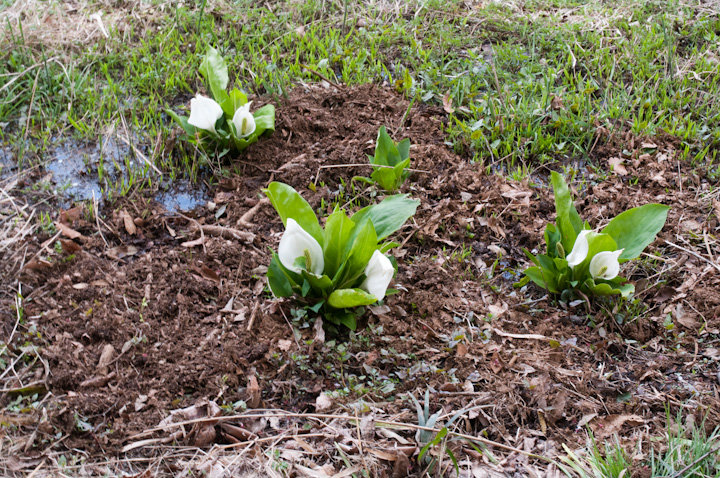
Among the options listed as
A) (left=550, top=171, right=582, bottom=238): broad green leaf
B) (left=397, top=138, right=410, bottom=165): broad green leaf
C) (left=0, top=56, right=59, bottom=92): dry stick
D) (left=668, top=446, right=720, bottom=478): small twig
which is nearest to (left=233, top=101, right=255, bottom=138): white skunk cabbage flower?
(left=397, top=138, right=410, bottom=165): broad green leaf

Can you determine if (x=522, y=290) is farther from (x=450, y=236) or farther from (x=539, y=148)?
(x=539, y=148)

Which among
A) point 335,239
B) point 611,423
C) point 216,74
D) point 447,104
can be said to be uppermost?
point 216,74

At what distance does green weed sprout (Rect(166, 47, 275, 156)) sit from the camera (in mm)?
2629

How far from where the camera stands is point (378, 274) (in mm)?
1891

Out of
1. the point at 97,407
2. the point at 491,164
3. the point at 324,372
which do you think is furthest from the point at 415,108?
the point at 97,407

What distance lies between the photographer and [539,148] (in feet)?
9.43

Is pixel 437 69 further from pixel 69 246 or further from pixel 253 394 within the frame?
pixel 253 394

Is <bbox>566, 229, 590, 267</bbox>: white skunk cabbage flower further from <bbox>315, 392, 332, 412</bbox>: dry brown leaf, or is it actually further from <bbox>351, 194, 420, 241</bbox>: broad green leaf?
<bbox>315, 392, 332, 412</bbox>: dry brown leaf

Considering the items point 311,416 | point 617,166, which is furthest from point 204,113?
point 617,166

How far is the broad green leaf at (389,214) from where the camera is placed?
196 centimetres

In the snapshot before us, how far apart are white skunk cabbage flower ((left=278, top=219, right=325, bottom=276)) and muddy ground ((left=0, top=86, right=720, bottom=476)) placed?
0.71 ft

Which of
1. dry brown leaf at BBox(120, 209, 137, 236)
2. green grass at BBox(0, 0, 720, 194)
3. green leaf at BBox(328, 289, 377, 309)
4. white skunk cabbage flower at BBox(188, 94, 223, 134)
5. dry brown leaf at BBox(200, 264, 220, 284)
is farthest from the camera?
green grass at BBox(0, 0, 720, 194)

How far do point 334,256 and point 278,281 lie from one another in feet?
0.74

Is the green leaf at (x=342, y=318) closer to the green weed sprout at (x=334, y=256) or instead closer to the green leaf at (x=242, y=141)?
the green weed sprout at (x=334, y=256)
